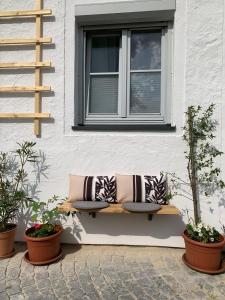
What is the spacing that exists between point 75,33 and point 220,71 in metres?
1.89

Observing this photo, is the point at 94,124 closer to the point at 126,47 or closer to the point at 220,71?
the point at 126,47

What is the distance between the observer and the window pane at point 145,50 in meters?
3.50

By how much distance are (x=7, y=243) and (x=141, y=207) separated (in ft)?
5.50

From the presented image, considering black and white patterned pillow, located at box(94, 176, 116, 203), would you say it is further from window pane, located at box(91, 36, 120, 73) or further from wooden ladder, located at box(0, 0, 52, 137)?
window pane, located at box(91, 36, 120, 73)

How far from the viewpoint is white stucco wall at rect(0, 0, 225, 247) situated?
3154mm

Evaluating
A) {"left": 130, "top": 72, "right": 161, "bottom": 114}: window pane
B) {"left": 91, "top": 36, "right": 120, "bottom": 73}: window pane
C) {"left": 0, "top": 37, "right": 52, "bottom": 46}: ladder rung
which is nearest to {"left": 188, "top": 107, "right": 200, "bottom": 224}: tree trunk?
{"left": 130, "top": 72, "right": 161, "bottom": 114}: window pane

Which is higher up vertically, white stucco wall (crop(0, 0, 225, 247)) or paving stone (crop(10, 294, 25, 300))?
white stucco wall (crop(0, 0, 225, 247))

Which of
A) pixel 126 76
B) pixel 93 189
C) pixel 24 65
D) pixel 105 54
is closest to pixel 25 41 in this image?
pixel 24 65

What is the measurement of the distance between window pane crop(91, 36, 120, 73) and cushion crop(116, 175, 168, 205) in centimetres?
155

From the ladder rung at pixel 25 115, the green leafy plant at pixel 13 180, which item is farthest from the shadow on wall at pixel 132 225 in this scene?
the ladder rung at pixel 25 115

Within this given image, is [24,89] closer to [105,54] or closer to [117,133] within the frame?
[105,54]

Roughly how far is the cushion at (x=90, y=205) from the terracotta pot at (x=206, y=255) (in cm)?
104

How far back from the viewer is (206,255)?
2746 millimetres

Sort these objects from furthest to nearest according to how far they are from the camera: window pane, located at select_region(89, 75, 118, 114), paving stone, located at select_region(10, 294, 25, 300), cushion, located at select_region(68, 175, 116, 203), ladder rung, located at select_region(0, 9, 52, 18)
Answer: window pane, located at select_region(89, 75, 118, 114) < ladder rung, located at select_region(0, 9, 52, 18) < cushion, located at select_region(68, 175, 116, 203) < paving stone, located at select_region(10, 294, 25, 300)
